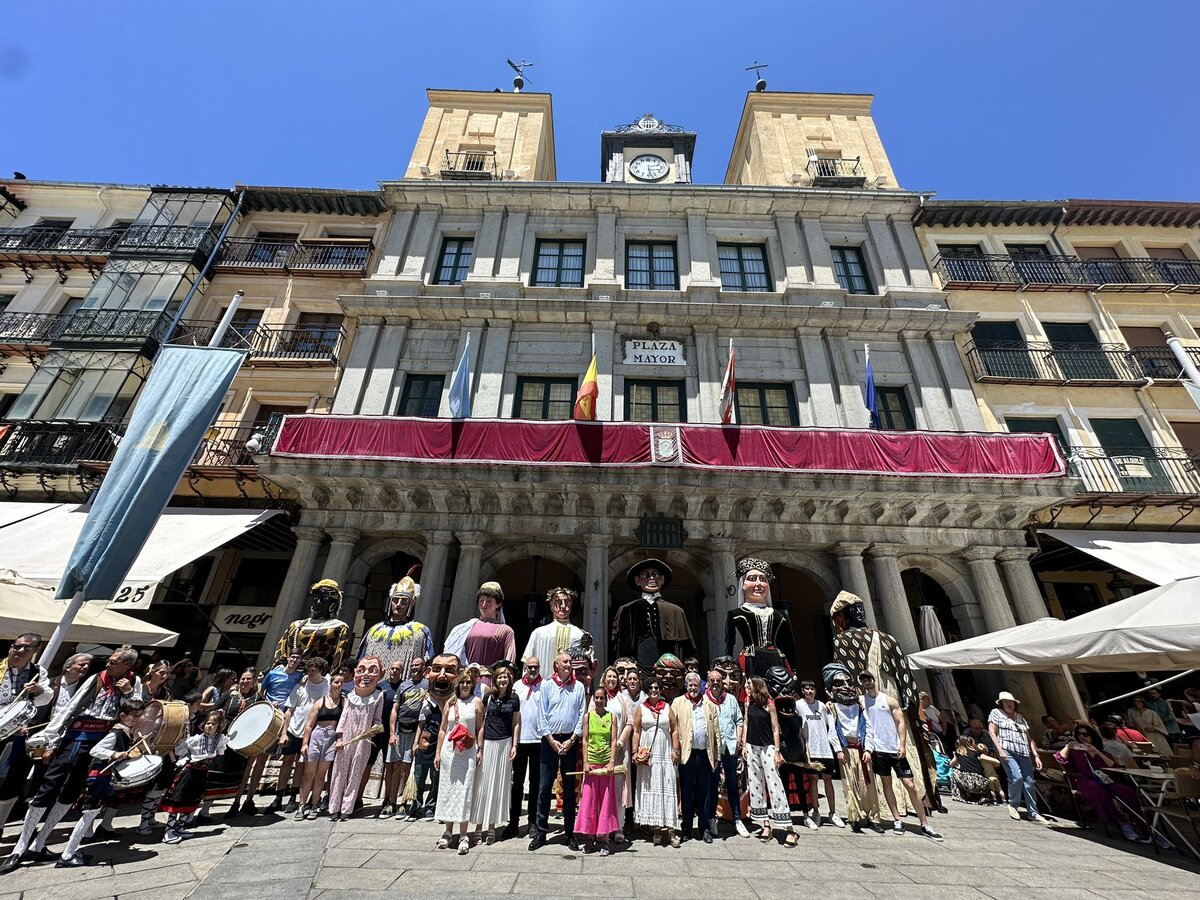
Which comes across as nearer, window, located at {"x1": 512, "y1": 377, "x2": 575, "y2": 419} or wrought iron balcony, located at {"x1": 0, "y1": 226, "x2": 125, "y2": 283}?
window, located at {"x1": 512, "y1": 377, "x2": 575, "y2": 419}

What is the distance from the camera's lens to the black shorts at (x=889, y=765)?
6.19m

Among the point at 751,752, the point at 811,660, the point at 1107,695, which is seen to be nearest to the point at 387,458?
the point at 751,752

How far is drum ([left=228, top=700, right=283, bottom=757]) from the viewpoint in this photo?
5.80m

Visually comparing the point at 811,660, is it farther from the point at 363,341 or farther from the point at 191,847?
the point at 363,341

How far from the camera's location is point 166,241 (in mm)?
17406

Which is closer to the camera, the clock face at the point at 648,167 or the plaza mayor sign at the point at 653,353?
the plaza mayor sign at the point at 653,353

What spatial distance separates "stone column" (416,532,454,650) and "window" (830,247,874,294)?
14223mm

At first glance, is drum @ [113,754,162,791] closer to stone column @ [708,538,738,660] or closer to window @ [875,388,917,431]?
stone column @ [708,538,738,660]

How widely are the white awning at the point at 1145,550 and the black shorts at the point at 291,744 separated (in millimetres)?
16016

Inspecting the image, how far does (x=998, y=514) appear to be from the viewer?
40.7 feet

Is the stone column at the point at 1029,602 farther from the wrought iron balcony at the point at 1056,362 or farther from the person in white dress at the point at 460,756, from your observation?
the person in white dress at the point at 460,756

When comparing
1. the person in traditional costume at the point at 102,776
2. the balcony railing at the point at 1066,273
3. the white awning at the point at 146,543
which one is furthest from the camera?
the balcony railing at the point at 1066,273

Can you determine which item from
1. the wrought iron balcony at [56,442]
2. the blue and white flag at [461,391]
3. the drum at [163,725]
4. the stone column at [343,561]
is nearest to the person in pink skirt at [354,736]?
the drum at [163,725]

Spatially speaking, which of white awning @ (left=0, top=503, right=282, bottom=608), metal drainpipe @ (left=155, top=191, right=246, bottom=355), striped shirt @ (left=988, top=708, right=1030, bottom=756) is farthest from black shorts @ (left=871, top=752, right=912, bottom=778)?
metal drainpipe @ (left=155, top=191, right=246, bottom=355)
